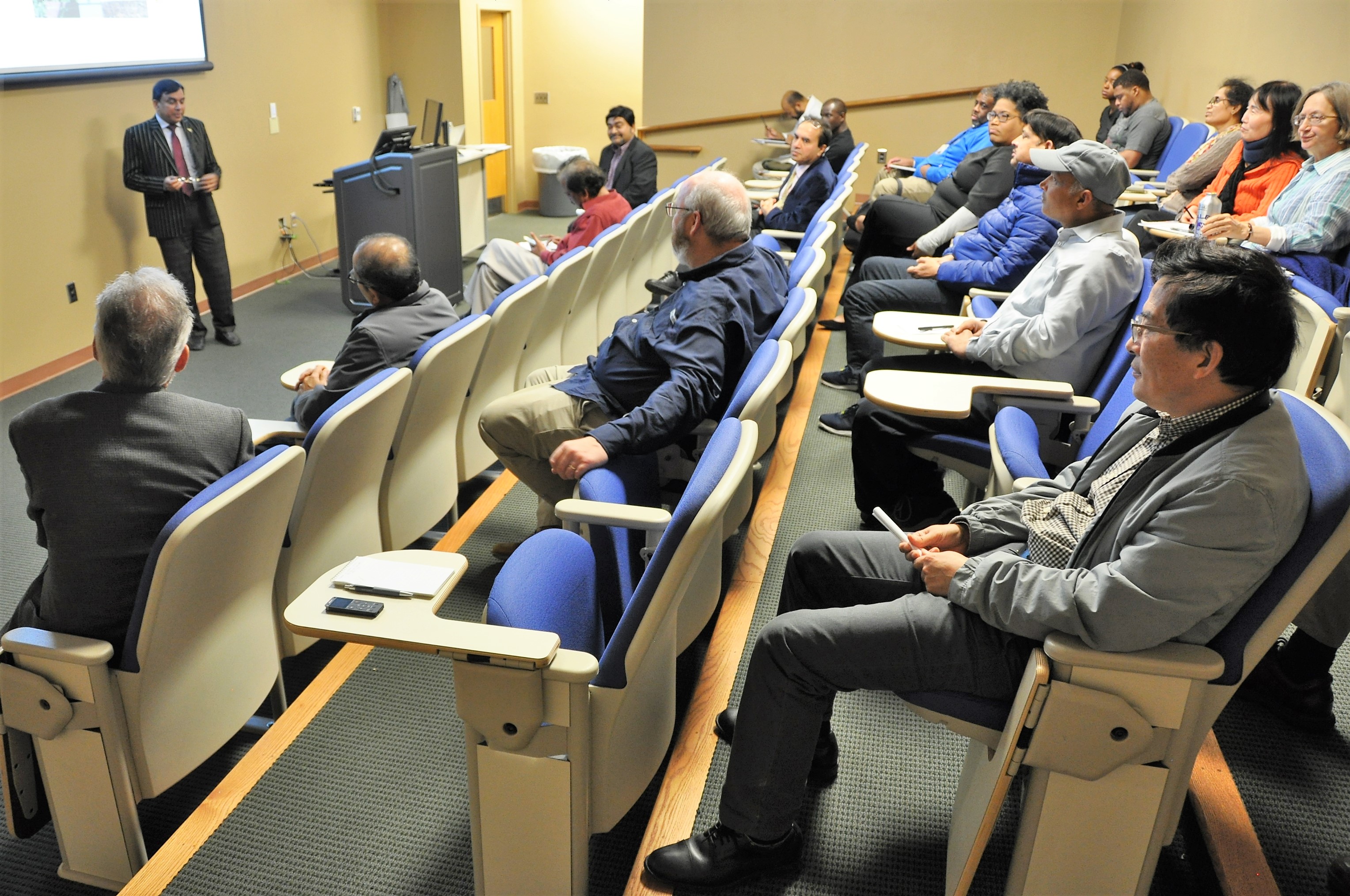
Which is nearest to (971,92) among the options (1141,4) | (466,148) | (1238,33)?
(1141,4)

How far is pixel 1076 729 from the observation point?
4.41 ft

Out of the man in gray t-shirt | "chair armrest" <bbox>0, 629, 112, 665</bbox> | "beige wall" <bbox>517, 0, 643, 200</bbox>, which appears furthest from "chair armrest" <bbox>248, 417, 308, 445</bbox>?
"beige wall" <bbox>517, 0, 643, 200</bbox>

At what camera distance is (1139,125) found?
612 cm

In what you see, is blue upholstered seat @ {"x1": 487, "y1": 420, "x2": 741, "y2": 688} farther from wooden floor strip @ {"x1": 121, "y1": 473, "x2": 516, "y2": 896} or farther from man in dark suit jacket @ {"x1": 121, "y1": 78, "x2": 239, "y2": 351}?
man in dark suit jacket @ {"x1": 121, "y1": 78, "x2": 239, "y2": 351}

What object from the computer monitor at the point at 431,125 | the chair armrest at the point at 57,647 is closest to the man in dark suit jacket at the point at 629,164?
the computer monitor at the point at 431,125

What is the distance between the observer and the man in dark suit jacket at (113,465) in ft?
5.37

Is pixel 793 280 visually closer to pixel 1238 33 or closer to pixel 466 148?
pixel 1238 33

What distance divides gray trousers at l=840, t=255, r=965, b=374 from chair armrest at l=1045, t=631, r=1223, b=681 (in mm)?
2541

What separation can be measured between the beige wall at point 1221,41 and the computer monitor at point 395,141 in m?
4.79

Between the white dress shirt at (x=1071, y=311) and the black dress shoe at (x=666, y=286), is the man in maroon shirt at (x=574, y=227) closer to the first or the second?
the black dress shoe at (x=666, y=286)

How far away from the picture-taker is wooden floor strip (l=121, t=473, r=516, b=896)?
1644mm

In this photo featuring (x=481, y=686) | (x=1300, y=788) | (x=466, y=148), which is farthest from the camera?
(x=466, y=148)

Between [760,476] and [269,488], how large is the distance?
1.75 m

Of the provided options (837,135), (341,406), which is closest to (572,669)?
(341,406)
